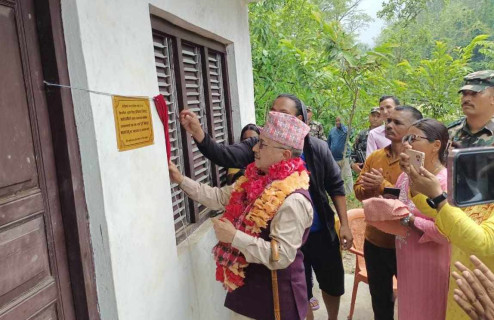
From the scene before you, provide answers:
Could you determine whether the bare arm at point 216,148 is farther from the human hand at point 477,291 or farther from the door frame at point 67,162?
the human hand at point 477,291

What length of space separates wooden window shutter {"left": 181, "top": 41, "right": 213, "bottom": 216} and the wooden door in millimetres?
1321

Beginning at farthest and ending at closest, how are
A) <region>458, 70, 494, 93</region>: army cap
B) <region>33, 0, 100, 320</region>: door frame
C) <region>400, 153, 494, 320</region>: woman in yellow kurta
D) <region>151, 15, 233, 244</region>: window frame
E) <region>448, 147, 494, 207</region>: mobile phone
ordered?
<region>458, 70, 494, 93</region>: army cap < <region>151, 15, 233, 244</region>: window frame < <region>400, 153, 494, 320</region>: woman in yellow kurta < <region>33, 0, 100, 320</region>: door frame < <region>448, 147, 494, 207</region>: mobile phone

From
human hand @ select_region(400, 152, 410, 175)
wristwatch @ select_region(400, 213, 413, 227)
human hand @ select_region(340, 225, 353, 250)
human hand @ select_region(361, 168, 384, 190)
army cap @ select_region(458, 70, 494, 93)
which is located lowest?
human hand @ select_region(340, 225, 353, 250)

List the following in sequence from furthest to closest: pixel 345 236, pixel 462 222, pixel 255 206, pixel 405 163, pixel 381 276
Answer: pixel 345 236
pixel 381 276
pixel 255 206
pixel 405 163
pixel 462 222

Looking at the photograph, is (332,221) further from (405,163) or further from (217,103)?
(217,103)

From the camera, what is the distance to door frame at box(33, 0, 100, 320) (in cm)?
141

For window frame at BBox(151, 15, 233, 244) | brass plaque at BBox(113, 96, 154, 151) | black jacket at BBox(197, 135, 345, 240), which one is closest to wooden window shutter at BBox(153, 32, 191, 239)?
window frame at BBox(151, 15, 233, 244)

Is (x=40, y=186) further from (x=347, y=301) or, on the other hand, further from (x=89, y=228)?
(x=347, y=301)

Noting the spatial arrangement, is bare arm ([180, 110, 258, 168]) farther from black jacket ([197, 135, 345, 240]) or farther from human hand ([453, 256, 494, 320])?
human hand ([453, 256, 494, 320])

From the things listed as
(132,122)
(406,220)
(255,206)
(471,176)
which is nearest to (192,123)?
(132,122)

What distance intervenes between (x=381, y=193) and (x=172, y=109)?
1666mm

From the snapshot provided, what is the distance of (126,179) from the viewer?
176cm

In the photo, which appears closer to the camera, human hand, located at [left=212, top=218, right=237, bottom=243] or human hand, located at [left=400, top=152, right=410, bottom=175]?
human hand, located at [left=400, top=152, right=410, bottom=175]

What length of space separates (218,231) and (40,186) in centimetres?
94
